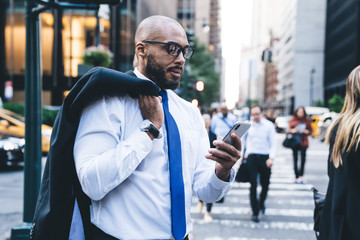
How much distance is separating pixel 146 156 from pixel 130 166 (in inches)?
6.7

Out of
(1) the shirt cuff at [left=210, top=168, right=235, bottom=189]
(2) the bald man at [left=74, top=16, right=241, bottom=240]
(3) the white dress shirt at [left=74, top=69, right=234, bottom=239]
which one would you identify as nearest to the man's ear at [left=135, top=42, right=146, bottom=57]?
(2) the bald man at [left=74, top=16, right=241, bottom=240]

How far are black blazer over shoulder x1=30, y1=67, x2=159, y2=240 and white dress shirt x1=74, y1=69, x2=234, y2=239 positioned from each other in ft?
0.16

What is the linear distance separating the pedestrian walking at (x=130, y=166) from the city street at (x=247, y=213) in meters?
4.25

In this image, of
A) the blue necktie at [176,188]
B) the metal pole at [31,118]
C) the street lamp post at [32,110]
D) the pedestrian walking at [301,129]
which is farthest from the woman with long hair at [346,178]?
the pedestrian walking at [301,129]

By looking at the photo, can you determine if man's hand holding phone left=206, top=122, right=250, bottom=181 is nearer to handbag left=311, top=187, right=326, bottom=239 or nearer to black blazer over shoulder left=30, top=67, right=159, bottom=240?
black blazer over shoulder left=30, top=67, right=159, bottom=240

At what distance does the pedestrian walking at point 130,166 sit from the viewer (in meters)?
1.80

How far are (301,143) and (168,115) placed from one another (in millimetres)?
9503

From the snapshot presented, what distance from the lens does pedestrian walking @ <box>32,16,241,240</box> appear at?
1800 millimetres

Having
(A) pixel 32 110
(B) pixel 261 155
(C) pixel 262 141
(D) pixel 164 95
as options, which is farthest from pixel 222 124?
(D) pixel 164 95

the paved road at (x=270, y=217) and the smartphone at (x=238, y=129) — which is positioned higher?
the smartphone at (x=238, y=129)

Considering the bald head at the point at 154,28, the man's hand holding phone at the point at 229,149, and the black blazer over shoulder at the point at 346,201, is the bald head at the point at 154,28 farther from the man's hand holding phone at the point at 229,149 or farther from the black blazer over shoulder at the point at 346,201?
the black blazer over shoulder at the point at 346,201

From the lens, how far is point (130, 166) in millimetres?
1775

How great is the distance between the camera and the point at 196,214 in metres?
7.54

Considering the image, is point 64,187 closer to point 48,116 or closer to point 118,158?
point 118,158
